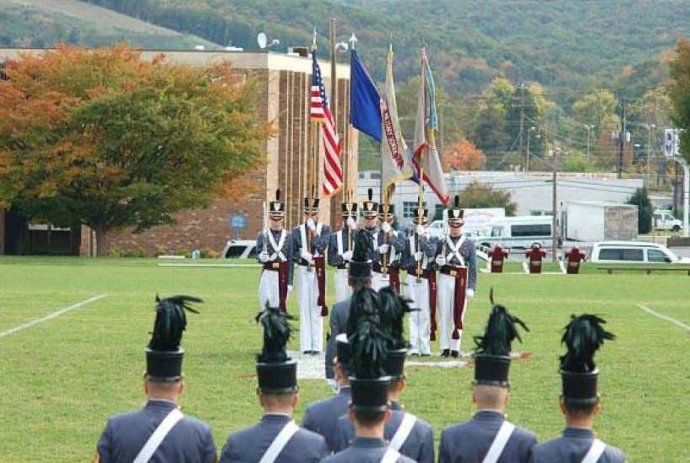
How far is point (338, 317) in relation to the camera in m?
15.2

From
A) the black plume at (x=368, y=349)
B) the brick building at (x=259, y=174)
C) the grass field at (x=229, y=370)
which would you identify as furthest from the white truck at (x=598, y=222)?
the black plume at (x=368, y=349)

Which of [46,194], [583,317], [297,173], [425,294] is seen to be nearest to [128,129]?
[46,194]

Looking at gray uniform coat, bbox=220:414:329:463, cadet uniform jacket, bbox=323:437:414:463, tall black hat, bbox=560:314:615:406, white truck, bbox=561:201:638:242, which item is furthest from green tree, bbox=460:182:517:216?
cadet uniform jacket, bbox=323:437:414:463

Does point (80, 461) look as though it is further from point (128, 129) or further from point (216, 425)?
point (128, 129)

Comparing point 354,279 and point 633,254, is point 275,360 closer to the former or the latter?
point 354,279

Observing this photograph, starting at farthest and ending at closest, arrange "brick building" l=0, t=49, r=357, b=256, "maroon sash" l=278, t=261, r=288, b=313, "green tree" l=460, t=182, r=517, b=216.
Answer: "green tree" l=460, t=182, r=517, b=216, "brick building" l=0, t=49, r=357, b=256, "maroon sash" l=278, t=261, r=288, b=313

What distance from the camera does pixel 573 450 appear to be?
934 centimetres

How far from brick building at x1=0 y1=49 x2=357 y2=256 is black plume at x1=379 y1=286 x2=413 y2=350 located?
7517 centimetres

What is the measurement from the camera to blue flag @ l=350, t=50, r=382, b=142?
96.9 feet

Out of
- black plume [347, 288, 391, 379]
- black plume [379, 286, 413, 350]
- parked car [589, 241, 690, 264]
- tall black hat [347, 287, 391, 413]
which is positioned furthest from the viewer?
parked car [589, 241, 690, 264]

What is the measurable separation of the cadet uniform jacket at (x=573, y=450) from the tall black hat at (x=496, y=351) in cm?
45

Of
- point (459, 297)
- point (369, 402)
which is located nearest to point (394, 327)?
point (369, 402)

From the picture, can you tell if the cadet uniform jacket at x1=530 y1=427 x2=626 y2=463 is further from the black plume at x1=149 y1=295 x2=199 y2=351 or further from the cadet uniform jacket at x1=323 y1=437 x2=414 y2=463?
the black plume at x1=149 y1=295 x2=199 y2=351

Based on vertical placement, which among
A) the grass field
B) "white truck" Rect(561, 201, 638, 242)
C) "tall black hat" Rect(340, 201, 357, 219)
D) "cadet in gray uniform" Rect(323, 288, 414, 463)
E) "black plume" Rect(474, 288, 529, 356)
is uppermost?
"white truck" Rect(561, 201, 638, 242)
